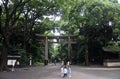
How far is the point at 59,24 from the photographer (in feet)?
172

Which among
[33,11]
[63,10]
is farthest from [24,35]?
[63,10]

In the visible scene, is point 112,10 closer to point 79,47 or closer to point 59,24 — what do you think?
point 79,47

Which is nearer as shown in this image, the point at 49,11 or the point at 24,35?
the point at 49,11

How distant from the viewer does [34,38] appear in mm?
52281

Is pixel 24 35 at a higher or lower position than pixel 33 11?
lower

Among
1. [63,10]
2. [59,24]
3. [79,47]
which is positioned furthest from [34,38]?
[63,10]

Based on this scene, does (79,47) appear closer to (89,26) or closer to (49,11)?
(89,26)

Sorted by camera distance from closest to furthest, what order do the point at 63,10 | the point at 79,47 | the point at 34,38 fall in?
the point at 63,10 < the point at 79,47 < the point at 34,38

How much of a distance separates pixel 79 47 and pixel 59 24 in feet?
22.9

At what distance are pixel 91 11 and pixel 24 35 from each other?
1274cm

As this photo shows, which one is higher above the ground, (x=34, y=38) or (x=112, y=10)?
(x=112, y=10)

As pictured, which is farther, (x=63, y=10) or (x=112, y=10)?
(x=112, y=10)

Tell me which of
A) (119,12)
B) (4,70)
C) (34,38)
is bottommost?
(4,70)

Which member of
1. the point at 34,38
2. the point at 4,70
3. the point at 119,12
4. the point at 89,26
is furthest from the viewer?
the point at 34,38
